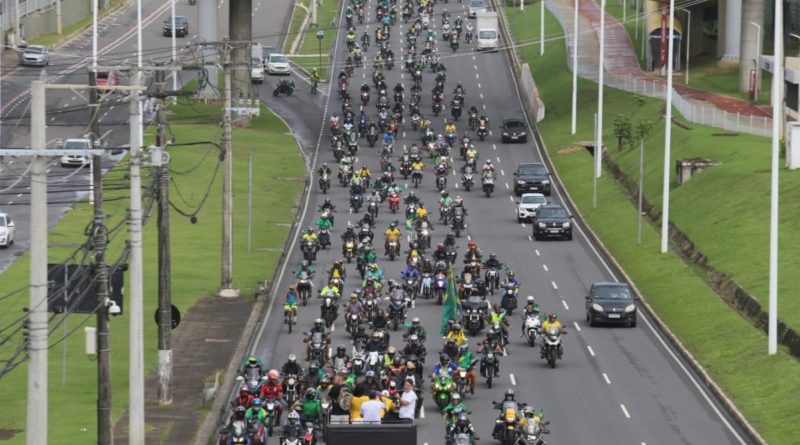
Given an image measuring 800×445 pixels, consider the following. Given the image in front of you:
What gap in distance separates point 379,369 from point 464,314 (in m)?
10.3

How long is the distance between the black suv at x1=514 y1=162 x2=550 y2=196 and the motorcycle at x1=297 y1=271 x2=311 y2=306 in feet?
83.8

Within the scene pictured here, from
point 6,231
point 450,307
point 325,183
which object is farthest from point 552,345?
point 325,183

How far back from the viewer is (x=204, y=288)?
2712 inches

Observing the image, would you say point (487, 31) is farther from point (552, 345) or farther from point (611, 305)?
point (552, 345)

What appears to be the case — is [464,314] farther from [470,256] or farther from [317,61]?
[317,61]

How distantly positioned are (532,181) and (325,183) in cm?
929

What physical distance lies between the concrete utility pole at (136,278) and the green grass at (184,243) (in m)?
2.16

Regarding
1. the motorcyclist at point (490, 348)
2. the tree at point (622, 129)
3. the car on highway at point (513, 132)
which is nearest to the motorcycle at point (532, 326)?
the motorcyclist at point (490, 348)

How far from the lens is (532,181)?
296 ft

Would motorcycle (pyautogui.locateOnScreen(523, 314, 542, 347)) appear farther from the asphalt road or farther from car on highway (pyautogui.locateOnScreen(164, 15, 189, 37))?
car on highway (pyautogui.locateOnScreen(164, 15, 189, 37))

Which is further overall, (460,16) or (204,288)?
(460,16)

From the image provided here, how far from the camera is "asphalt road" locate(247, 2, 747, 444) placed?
49.4 m

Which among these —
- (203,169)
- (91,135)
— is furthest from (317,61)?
(91,135)

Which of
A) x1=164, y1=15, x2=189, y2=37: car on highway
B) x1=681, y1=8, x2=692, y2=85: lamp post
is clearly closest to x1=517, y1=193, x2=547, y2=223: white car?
x1=681, y1=8, x2=692, y2=85: lamp post
